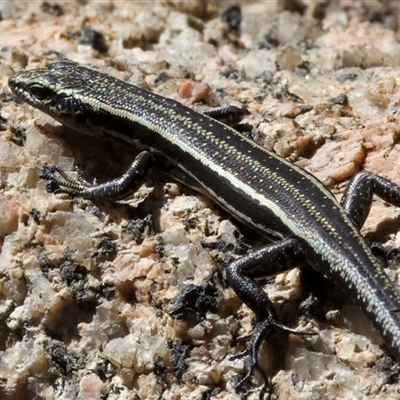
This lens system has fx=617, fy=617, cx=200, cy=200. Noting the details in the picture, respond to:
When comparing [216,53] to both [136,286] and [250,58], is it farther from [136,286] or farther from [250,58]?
[136,286]

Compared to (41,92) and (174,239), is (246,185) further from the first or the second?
(41,92)

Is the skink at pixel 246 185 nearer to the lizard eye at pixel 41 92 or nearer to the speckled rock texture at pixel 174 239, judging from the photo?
the lizard eye at pixel 41 92

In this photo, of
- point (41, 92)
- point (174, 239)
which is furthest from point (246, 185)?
point (41, 92)

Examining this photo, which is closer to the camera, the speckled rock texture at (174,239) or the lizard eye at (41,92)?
the speckled rock texture at (174,239)

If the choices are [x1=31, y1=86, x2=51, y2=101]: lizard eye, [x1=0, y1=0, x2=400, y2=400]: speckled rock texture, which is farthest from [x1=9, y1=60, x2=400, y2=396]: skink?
[x1=0, y1=0, x2=400, y2=400]: speckled rock texture

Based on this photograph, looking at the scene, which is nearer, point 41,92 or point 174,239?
point 174,239

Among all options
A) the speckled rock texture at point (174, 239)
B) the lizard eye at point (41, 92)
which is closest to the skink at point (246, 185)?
the lizard eye at point (41, 92)
